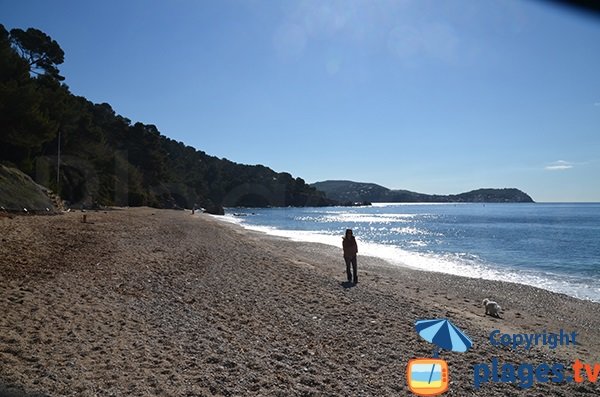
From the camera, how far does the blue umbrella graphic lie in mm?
4246

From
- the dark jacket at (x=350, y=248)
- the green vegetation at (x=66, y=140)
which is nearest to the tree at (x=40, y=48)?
the green vegetation at (x=66, y=140)

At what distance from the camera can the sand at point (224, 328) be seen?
470cm

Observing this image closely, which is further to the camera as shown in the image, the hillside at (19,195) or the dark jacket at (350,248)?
the hillside at (19,195)

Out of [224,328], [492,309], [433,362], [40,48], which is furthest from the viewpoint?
[40,48]

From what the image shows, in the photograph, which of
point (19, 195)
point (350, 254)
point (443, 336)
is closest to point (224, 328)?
point (443, 336)

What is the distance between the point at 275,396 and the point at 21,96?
1109 inches

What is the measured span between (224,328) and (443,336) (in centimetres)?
387

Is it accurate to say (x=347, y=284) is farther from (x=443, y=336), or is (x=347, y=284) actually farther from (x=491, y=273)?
(x=491, y=273)

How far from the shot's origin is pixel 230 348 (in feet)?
19.0

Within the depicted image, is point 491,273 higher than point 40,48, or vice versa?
point 40,48

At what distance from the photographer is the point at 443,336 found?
14.4ft

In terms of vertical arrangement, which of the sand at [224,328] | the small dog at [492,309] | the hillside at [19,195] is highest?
the hillside at [19,195]

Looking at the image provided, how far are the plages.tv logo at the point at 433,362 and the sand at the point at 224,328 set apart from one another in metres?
0.27

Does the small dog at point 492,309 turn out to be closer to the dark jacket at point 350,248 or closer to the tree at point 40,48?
the dark jacket at point 350,248
